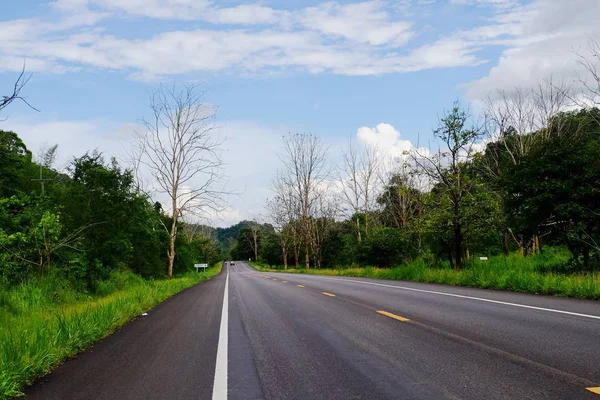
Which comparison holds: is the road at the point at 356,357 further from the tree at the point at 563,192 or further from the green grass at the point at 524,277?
the tree at the point at 563,192

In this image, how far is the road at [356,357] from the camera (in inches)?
180

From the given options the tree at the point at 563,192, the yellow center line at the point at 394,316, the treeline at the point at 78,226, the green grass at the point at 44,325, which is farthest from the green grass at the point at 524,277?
the treeline at the point at 78,226

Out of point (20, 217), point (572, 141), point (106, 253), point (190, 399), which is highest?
point (572, 141)

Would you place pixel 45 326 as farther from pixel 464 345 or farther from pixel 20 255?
pixel 20 255

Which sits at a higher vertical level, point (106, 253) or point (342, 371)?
point (106, 253)

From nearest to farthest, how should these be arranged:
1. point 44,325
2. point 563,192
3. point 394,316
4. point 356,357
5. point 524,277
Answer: point 356,357, point 44,325, point 394,316, point 524,277, point 563,192

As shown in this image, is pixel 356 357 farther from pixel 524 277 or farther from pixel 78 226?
pixel 78 226

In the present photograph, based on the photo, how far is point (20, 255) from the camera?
589 inches

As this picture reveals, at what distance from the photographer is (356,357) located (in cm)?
591

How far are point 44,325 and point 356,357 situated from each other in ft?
18.3

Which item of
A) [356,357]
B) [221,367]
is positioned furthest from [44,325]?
[356,357]

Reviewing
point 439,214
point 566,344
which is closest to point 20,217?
point 566,344

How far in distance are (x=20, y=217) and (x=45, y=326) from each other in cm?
831

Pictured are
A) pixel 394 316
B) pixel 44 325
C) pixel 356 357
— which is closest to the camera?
pixel 356 357
